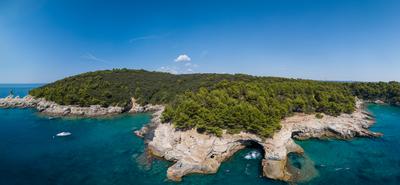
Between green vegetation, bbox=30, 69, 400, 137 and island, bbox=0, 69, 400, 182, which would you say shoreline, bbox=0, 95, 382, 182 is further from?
green vegetation, bbox=30, 69, 400, 137

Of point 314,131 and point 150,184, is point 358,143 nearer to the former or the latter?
point 314,131

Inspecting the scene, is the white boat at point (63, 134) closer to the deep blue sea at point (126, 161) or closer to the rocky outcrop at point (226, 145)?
the deep blue sea at point (126, 161)

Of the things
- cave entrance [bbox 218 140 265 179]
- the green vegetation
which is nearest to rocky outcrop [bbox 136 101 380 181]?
cave entrance [bbox 218 140 265 179]

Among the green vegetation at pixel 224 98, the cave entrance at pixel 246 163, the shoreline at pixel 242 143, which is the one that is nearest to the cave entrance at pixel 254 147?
the cave entrance at pixel 246 163

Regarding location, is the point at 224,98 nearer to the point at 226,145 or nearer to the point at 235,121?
the point at 235,121

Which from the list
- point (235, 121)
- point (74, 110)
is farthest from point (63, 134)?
point (235, 121)

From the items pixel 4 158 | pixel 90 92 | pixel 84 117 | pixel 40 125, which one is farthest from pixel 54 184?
pixel 90 92
